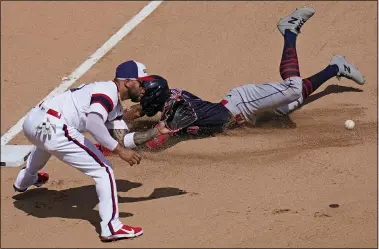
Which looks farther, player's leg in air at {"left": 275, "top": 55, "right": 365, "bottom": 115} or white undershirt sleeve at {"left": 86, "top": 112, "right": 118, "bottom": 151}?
player's leg in air at {"left": 275, "top": 55, "right": 365, "bottom": 115}

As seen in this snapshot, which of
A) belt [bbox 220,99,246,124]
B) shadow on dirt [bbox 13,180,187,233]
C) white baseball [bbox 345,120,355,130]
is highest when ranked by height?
belt [bbox 220,99,246,124]

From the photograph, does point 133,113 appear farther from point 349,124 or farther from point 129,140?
point 349,124

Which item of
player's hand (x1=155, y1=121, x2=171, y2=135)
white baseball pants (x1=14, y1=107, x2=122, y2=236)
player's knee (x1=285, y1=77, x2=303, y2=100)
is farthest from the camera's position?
player's knee (x1=285, y1=77, x2=303, y2=100)

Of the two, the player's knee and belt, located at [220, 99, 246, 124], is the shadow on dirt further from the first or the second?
the player's knee

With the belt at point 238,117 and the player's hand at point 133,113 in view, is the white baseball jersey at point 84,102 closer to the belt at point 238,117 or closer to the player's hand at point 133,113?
the player's hand at point 133,113

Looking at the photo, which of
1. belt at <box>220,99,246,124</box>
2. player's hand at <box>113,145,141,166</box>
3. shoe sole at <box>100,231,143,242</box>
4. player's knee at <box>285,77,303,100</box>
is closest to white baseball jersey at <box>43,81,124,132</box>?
player's hand at <box>113,145,141,166</box>

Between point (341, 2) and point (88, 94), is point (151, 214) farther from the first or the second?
point (341, 2)

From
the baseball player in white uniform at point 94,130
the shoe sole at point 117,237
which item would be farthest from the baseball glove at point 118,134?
the shoe sole at point 117,237

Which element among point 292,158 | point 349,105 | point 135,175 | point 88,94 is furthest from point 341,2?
point 88,94
